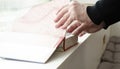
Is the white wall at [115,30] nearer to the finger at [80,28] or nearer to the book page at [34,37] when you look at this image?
the book page at [34,37]

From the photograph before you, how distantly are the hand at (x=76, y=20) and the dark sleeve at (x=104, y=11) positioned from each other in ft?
0.07

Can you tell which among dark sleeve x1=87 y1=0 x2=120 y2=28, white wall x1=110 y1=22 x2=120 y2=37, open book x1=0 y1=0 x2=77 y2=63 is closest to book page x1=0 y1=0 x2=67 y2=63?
open book x1=0 y1=0 x2=77 y2=63

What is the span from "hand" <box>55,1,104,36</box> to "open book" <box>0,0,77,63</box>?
8 centimetres

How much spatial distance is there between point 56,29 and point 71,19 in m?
0.13

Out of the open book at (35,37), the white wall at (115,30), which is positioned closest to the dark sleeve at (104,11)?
the open book at (35,37)

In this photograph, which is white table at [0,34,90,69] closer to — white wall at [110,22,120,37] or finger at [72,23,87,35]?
finger at [72,23,87,35]

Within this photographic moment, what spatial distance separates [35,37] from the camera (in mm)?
813

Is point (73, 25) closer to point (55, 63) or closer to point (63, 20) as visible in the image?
point (63, 20)

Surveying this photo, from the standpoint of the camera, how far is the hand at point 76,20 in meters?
0.70

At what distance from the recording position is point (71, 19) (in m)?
0.71

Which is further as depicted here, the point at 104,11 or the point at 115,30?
the point at 115,30

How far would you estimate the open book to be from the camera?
0.74 meters

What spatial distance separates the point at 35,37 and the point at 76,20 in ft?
0.63

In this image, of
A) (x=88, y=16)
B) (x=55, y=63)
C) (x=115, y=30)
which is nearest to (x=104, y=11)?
(x=88, y=16)
